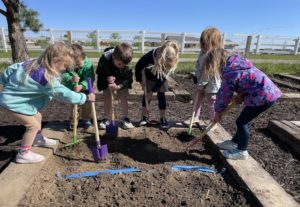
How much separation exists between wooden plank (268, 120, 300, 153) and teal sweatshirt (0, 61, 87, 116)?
2.58 meters

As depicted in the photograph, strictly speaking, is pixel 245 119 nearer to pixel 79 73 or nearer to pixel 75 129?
pixel 75 129

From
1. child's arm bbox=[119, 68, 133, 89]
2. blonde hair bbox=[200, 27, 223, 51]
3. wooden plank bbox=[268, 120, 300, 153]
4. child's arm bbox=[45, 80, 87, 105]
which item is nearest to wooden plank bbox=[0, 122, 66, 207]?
child's arm bbox=[45, 80, 87, 105]

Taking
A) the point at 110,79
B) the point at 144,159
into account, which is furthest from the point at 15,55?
the point at 144,159

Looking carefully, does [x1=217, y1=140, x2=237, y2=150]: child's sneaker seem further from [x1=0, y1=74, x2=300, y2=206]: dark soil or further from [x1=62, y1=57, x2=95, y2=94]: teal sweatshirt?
[x1=62, y1=57, x2=95, y2=94]: teal sweatshirt

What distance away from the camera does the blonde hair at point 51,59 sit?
2.55 m

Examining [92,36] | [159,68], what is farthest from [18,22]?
[92,36]

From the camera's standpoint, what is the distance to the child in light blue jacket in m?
2.55

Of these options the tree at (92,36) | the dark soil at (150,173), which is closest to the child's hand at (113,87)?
the dark soil at (150,173)

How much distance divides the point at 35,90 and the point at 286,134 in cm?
301

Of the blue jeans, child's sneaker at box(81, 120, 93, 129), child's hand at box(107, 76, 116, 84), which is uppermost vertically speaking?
child's hand at box(107, 76, 116, 84)

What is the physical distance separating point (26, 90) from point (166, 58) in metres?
1.64

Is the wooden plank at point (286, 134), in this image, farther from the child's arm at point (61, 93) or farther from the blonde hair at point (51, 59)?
the blonde hair at point (51, 59)

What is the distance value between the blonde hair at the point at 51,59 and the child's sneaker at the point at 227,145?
6.32 ft

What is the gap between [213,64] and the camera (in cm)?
279
